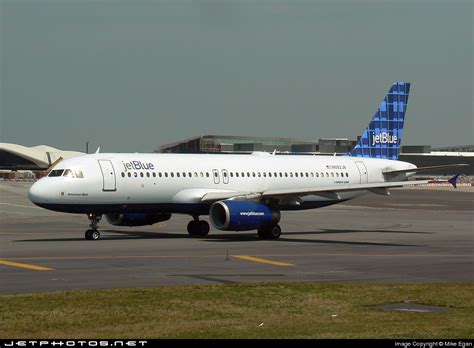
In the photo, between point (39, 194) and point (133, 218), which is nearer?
point (39, 194)


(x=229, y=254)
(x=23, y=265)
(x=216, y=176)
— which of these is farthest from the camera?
(x=216, y=176)

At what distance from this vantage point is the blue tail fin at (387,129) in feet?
176

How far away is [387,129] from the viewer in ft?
180

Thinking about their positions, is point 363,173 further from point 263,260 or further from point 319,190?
point 263,260

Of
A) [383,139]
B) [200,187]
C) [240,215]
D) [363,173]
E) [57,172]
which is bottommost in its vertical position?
[240,215]

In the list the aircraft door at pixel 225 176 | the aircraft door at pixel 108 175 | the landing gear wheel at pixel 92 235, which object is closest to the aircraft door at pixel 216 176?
the aircraft door at pixel 225 176

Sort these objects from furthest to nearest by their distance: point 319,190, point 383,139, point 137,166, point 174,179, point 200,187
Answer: point 383,139, point 200,187, point 174,179, point 319,190, point 137,166

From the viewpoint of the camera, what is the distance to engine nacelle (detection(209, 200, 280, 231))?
3988 centimetres

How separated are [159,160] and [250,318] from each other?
24710 mm

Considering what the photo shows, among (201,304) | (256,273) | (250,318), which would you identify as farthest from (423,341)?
(256,273)

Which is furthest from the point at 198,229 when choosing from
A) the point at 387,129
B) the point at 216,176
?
the point at 387,129

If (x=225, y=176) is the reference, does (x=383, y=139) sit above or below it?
above

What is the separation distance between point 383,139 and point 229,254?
23.0 metres

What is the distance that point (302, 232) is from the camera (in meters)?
47.5
